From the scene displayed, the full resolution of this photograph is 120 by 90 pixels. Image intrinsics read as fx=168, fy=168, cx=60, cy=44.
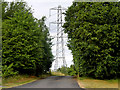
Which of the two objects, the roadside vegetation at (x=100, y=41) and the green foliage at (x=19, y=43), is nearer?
the roadside vegetation at (x=100, y=41)

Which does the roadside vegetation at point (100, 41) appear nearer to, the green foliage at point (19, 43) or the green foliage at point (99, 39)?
the green foliage at point (99, 39)

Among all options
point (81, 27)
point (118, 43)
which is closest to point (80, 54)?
point (81, 27)

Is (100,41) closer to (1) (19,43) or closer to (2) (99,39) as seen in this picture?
(2) (99,39)

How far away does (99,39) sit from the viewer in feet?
65.6

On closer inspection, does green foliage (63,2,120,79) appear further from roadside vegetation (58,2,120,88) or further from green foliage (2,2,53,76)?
green foliage (2,2,53,76)

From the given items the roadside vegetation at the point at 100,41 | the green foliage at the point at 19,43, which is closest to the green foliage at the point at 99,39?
the roadside vegetation at the point at 100,41

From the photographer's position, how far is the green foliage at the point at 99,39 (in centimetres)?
1950

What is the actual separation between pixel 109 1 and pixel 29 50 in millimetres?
12552

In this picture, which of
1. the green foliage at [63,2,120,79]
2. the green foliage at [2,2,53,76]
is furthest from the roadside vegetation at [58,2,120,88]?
the green foliage at [2,2,53,76]

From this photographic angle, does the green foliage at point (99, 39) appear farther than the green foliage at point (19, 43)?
No

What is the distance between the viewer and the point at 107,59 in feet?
64.0

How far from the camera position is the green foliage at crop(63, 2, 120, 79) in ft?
64.0

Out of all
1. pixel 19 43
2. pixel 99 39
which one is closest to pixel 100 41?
pixel 99 39

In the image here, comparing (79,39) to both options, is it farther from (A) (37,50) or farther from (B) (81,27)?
A: (A) (37,50)
